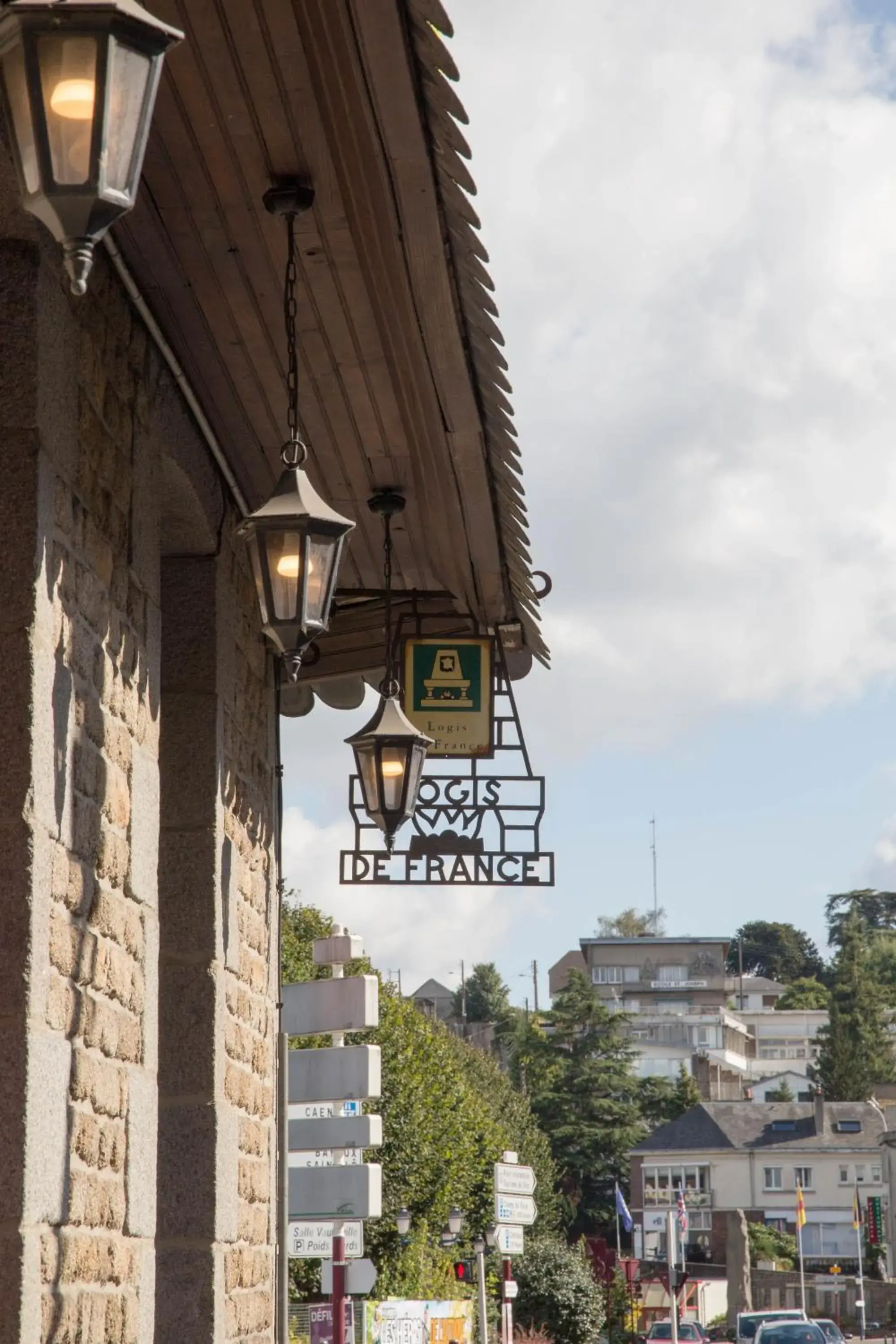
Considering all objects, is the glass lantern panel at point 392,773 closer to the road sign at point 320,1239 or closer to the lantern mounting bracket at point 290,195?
the lantern mounting bracket at point 290,195

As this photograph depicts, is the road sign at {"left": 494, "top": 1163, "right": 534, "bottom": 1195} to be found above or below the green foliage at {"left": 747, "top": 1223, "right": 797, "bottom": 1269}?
above

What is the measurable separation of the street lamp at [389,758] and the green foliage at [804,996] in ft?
427

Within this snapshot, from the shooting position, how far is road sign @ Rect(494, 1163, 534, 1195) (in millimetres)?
15273

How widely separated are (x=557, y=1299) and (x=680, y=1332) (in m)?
8.08

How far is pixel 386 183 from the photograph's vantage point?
4594mm

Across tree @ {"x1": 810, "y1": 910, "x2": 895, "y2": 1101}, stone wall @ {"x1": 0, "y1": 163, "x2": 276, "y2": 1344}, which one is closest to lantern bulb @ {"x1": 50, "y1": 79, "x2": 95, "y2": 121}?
stone wall @ {"x1": 0, "y1": 163, "x2": 276, "y2": 1344}

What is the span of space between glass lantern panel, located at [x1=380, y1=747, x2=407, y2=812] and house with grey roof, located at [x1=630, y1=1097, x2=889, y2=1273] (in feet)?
240

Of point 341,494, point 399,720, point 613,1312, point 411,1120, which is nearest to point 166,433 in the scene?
point 341,494

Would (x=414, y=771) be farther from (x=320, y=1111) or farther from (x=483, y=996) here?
(x=483, y=996)

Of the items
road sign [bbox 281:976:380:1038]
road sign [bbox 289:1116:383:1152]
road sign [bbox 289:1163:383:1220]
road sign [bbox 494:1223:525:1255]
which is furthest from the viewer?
road sign [bbox 494:1223:525:1255]

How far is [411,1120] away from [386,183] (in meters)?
33.8

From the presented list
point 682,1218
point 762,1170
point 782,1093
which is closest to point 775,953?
point 782,1093

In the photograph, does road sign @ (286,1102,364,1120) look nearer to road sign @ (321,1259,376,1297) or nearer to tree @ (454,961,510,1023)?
road sign @ (321,1259,376,1297)

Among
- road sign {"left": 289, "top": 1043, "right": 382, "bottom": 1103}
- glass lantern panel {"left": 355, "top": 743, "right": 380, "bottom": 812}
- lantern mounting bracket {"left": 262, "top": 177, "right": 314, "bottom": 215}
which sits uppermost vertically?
lantern mounting bracket {"left": 262, "top": 177, "right": 314, "bottom": 215}
